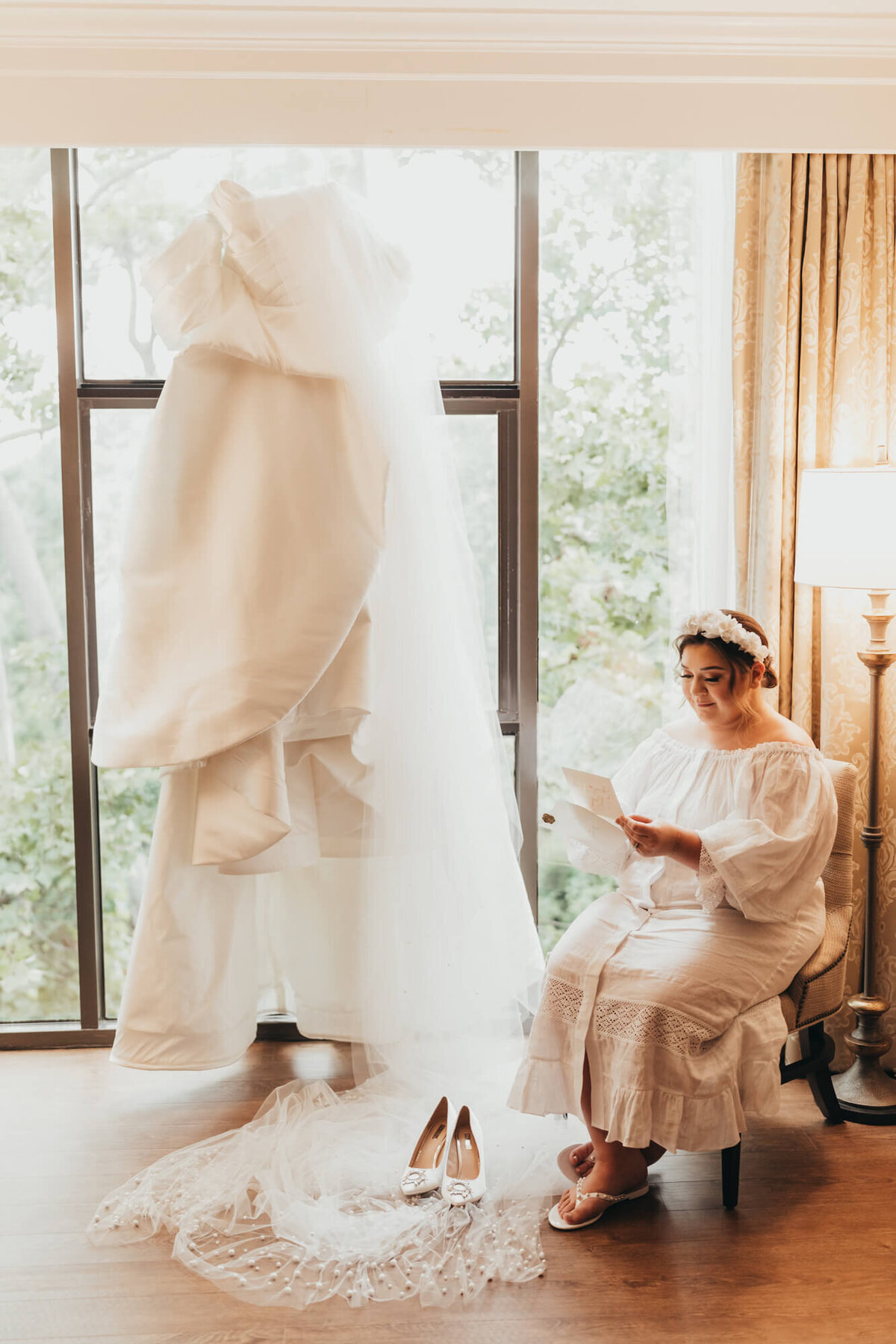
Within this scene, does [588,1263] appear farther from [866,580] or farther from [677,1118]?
[866,580]

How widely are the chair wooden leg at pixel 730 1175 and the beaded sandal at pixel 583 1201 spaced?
0.57 feet

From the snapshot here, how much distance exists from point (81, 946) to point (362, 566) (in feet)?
4.66

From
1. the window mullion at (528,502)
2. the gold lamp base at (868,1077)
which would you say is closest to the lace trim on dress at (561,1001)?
the window mullion at (528,502)

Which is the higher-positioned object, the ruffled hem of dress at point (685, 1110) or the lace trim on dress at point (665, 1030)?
the lace trim on dress at point (665, 1030)

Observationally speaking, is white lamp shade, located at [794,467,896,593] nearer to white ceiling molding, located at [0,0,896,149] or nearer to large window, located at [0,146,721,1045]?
large window, located at [0,146,721,1045]

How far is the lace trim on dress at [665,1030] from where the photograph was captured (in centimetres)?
202

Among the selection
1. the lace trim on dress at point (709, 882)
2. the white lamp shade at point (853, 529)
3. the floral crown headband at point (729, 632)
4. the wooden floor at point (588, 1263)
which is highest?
the white lamp shade at point (853, 529)

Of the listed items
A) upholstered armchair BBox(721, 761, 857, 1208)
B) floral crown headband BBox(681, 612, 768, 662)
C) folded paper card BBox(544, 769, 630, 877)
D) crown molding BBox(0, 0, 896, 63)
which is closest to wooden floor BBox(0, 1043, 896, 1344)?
upholstered armchair BBox(721, 761, 857, 1208)

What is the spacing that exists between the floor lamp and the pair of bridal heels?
0.93m

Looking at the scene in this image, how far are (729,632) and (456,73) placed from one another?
1501 mm

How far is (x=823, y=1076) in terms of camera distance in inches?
96.3

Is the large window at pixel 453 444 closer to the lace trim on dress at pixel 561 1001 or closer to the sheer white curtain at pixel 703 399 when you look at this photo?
the sheer white curtain at pixel 703 399

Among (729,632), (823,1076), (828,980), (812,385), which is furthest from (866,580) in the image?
(823,1076)

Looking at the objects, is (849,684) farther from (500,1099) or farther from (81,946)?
(81,946)
